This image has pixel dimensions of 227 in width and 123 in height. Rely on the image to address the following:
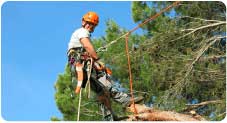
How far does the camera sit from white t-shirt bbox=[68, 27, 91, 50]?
5223mm

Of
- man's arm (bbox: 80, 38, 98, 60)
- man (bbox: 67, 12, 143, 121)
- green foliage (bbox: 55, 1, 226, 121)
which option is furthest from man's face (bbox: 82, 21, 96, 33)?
green foliage (bbox: 55, 1, 226, 121)

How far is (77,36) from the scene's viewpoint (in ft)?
17.2

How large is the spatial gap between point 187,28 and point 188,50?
0.46 m

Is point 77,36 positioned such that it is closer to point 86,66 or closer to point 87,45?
point 87,45

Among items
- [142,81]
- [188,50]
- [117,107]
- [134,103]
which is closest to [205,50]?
[188,50]

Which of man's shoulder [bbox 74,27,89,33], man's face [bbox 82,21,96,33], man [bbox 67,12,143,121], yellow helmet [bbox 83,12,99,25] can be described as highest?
yellow helmet [bbox 83,12,99,25]

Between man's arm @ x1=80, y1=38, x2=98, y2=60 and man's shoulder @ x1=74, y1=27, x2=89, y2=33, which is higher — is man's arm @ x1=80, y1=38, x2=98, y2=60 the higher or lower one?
the lower one

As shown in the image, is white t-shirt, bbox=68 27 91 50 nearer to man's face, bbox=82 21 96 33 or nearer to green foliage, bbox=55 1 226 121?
man's face, bbox=82 21 96 33

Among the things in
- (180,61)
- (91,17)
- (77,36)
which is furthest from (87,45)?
(180,61)

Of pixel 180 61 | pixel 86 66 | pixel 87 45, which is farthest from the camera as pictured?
pixel 180 61

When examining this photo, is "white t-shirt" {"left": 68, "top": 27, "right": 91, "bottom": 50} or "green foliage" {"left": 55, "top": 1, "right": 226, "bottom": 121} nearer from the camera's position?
"white t-shirt" {"left": 68, "top": 27, "right": 91, "bottom": 50}

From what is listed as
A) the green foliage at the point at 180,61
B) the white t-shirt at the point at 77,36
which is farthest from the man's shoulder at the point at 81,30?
the green foliage at the point at 180,61

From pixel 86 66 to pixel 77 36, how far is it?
0.26 metres

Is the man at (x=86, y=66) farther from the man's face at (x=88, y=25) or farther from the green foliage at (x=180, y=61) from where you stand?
the green foliage at (x=180, y=61)
